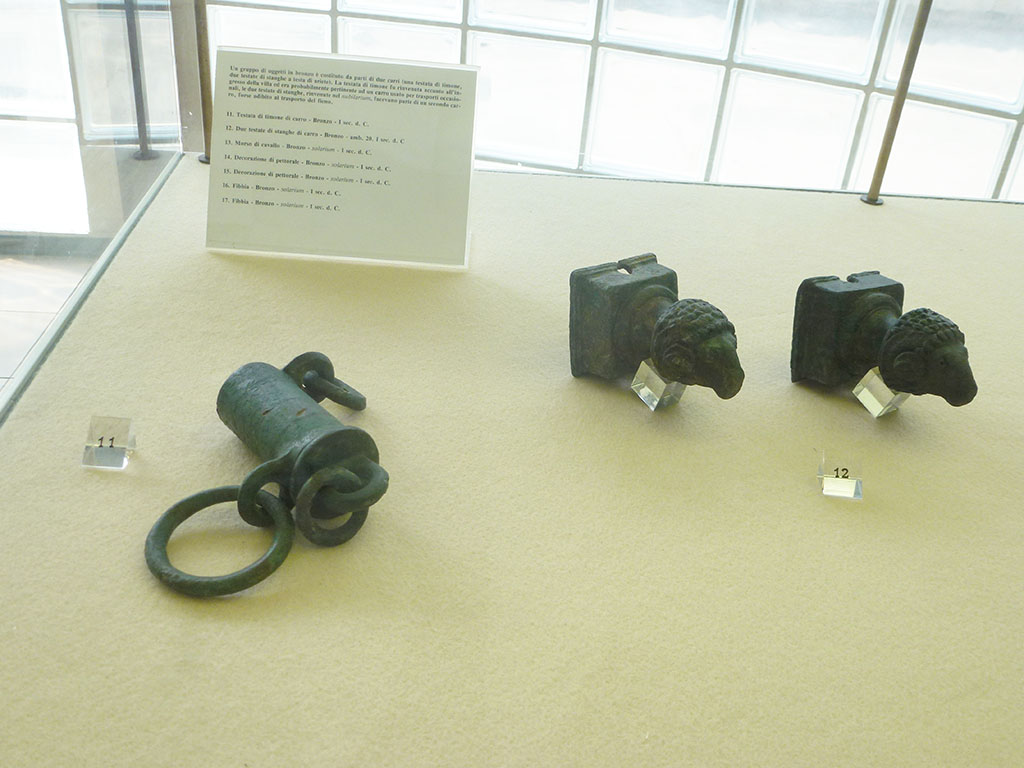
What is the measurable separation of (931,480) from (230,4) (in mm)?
2914

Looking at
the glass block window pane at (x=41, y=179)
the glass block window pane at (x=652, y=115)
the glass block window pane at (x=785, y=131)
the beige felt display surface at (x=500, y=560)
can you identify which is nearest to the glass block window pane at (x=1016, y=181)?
the glass block window pane at (x=785, y=131)

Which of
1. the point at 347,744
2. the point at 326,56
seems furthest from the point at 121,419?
the point at 326,56

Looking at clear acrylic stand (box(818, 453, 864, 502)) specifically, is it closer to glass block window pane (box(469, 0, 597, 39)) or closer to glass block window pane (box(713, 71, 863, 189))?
glass block window pane (box(713, 71, 863, 189))

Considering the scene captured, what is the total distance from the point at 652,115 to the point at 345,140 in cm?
177

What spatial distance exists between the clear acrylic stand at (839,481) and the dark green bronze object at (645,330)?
207 mm

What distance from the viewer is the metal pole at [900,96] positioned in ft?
8.85

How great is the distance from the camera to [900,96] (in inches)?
110

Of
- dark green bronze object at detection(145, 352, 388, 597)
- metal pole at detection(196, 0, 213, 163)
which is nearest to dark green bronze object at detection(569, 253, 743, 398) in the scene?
dark green bronze object at detection(145, 352, 388, 597)

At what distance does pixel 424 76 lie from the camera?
212 centimetres

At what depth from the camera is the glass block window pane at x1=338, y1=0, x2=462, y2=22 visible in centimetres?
345

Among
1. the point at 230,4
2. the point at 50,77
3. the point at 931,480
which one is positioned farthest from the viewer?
the point at 230,4

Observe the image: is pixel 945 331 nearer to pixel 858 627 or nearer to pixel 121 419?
pixel 858 627

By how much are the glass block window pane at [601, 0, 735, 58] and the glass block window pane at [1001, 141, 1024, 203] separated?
103 centimetres

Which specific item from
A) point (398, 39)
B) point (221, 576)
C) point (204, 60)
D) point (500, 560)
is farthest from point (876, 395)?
point (398, 39)
